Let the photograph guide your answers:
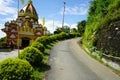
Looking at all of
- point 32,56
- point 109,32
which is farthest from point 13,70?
→ point 109,32

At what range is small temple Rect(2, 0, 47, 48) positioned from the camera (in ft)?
202

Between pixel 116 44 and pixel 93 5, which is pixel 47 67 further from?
pixel 93 5

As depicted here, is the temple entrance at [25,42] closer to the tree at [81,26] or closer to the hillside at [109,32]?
the tree at [81,26]

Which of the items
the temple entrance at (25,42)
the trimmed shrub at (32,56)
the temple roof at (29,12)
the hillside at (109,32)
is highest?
the temple roof at (29,12)

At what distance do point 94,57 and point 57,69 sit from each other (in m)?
7.96

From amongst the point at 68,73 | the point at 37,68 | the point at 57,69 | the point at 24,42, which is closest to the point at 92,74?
the point at 68,73

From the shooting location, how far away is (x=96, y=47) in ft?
91.8

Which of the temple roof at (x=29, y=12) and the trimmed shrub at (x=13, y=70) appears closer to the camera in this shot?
the trimmed shrub at (x=13, y=70)

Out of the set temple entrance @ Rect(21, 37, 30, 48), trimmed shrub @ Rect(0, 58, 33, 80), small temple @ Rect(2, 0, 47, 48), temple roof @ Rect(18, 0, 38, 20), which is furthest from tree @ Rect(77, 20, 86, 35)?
trimmed shrub @ Rect(0, 58, 33, 80)

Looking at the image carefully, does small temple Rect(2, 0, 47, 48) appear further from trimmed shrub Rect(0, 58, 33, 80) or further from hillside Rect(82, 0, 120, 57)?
trimmed shrub Rect(0, 58, 33, 80)

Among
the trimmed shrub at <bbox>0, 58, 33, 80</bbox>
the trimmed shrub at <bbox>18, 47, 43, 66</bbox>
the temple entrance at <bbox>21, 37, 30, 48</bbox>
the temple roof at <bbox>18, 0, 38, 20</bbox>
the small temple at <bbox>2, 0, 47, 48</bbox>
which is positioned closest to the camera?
the trimmed shrub at <bbox>0, 58, 33, 80</bbox>

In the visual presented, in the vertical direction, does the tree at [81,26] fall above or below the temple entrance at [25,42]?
above

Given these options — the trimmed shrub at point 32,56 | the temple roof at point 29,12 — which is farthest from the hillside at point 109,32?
the temple roof at point 29,12

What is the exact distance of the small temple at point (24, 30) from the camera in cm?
6169
